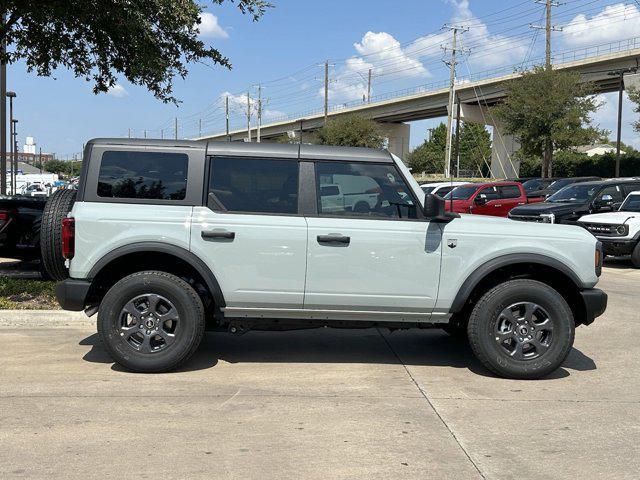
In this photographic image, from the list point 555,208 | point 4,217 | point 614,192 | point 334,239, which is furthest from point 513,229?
point 614,192

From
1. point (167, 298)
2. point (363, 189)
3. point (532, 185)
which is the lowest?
point (167, 298)

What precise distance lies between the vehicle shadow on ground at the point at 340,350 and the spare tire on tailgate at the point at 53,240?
0.82 metres

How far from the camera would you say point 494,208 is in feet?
66.2

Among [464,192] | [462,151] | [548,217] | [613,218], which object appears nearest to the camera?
[613,218]

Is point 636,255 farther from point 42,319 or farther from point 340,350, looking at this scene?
point 42,319

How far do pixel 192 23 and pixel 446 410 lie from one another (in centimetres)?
667

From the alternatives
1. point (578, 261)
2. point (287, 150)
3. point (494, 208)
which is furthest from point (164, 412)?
point (494, 208)

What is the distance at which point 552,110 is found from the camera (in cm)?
4059

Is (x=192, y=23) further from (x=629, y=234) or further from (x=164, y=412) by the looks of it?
(x=629, y=234)

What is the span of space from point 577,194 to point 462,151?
309 feet

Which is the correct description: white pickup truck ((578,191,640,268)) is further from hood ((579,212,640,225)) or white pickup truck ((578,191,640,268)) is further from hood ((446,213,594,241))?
hood ((446,213,594,241))

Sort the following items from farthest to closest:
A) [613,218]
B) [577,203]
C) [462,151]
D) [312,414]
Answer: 1. [462,151]
2. [577,203]
3. [613,218]
4. [312,414]

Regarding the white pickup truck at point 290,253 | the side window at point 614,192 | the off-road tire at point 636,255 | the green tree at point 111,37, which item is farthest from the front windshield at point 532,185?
the white pickup truck at point 290,253

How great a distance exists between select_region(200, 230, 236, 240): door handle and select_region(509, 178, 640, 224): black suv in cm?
1158
